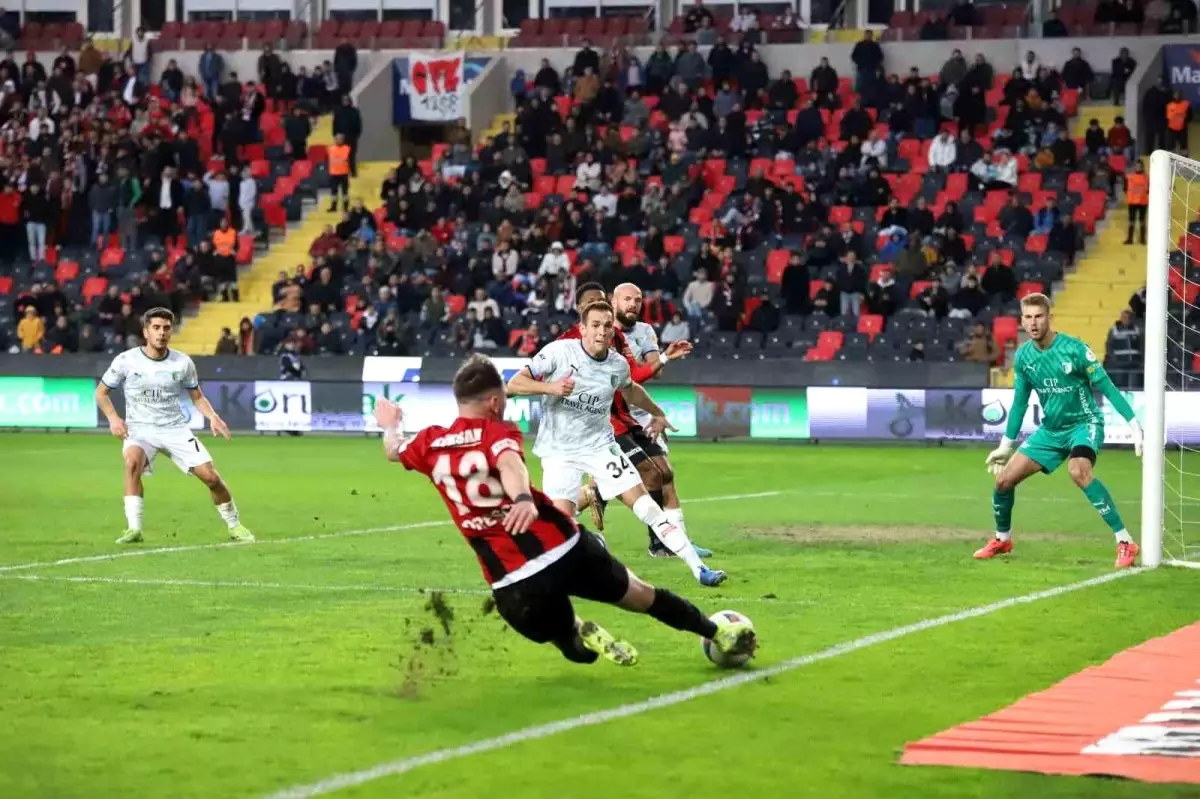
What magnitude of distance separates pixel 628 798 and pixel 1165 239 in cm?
836

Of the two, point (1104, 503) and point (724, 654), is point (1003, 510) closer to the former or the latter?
point (1104, 503)

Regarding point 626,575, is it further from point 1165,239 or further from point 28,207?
point 28,207

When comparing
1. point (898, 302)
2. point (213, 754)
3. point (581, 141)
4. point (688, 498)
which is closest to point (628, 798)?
point (213, 754)

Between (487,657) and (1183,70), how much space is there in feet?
97.0

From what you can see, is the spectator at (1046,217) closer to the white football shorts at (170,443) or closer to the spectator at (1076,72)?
the spectator at (1076,72)

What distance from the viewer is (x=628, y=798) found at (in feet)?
21.4

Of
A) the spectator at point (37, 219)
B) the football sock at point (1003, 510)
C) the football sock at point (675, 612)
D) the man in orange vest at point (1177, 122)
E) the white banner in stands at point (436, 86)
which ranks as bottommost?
the football sock at point (1003, 510)

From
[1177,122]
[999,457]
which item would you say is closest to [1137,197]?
[1177,122]

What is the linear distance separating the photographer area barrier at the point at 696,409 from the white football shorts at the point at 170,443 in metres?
11.8

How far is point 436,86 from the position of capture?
4222 centimetres

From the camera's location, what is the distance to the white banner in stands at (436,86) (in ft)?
137

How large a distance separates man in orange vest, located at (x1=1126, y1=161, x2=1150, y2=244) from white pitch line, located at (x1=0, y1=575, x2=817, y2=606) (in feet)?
75.1

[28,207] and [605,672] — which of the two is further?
[28,207]

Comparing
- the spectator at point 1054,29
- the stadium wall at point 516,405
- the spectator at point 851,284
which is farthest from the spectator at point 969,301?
the spectator at point 1054,29
